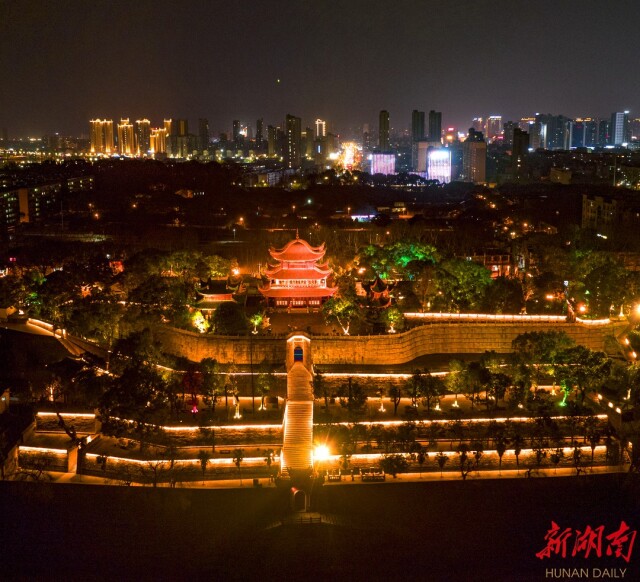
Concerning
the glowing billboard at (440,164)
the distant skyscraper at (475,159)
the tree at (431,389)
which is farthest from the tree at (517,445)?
the glowing billboard at (440,164)

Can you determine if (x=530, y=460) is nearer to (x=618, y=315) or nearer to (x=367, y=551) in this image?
(x=367, y=551)

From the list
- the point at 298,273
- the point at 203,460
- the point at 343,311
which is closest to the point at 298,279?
the point at 298,273

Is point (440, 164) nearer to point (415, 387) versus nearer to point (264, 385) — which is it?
point (415, 387)

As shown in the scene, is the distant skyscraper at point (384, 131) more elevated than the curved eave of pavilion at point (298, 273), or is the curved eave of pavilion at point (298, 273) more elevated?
the distant skyscraper at point (384, 131)

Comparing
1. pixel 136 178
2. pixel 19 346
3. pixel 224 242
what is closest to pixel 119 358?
pixel 19 346

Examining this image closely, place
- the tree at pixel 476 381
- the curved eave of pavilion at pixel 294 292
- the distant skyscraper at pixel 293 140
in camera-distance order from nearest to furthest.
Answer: the tree at pixel 476 381 < the curved eave of pavilion at pixel 294 292 < the distant skyscraper at pixel 293 140

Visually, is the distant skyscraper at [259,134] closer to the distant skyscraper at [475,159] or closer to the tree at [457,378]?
the distant skyscraper at [475,159]

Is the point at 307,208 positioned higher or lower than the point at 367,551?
higher
